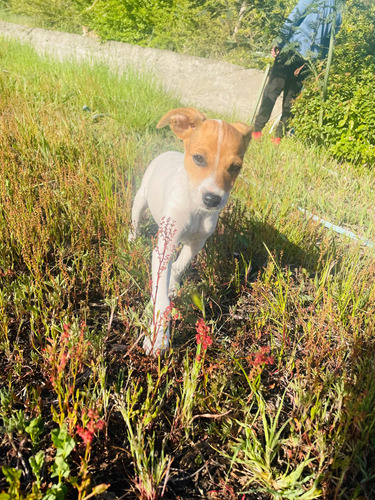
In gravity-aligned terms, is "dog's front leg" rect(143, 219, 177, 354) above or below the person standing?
below

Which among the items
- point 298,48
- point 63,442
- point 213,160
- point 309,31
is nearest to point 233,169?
point 213,160

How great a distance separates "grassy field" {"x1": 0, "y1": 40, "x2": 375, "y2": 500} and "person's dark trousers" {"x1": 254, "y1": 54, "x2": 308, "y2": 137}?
224 cm

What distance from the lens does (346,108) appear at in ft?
14.7

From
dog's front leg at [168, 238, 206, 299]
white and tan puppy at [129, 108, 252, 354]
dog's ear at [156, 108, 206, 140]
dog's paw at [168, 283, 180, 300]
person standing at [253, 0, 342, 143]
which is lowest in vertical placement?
dog's paw at [168, 283, 180, 300]

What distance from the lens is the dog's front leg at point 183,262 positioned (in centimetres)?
219

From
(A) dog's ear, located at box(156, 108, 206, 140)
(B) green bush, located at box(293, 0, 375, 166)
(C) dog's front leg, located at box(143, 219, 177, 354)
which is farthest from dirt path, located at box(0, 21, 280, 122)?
(C) dog's front leg, located at box(143, 219, 177, 354)

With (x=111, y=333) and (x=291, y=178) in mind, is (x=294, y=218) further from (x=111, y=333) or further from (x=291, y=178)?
(x=111, y=333)

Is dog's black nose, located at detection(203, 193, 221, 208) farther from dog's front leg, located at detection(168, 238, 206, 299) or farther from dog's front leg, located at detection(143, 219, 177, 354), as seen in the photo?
dog's front leg, located at detection(168, 238, 206, 299)

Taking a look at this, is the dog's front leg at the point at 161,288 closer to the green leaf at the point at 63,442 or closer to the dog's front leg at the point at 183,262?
the dog's front leg at the point at 183,262

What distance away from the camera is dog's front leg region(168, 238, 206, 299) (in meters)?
2.19

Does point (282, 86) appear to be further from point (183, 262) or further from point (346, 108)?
point (183, 262)

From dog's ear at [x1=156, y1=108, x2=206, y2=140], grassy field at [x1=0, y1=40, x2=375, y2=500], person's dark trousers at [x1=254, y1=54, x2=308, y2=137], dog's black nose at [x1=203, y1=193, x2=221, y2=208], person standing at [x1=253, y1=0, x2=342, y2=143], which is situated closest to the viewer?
grassy field at [x1=0, y1=40, x2=375, y2=500]

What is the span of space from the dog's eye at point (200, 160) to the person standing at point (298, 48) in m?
3.43

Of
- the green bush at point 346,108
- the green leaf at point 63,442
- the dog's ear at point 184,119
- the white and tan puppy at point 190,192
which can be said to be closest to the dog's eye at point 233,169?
the white and tan puppy at point 190,192
